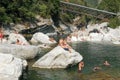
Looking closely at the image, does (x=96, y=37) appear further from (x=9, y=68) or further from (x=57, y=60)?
(x=9, y=68)

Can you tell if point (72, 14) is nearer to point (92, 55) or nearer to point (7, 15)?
point (7, 15)

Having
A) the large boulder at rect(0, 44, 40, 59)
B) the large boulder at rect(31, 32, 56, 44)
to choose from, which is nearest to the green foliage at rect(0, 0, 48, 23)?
the large boulder at rect(31, 32, 56, 44)

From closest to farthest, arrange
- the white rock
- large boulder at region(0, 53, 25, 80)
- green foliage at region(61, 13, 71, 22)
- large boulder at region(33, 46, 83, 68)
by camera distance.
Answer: large boulder at region(0, 53, 25, 80) < large boulder at region(33, 46, 83, 68) < the white rock < green foliage at region(61, 13, 71, 22)

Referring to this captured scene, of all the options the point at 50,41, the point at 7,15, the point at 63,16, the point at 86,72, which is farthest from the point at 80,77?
the point at 63,16

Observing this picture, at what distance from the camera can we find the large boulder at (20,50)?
1452 inches

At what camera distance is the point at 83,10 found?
10450 centimetres

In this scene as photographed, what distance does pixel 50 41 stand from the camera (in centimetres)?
6631

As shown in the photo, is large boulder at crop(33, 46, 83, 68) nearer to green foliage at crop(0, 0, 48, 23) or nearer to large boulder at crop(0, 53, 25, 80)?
large boulder at crop(0, 53, 25, 80)

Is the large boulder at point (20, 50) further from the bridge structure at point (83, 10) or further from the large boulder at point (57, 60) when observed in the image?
the bridge structure at point (83, 10)

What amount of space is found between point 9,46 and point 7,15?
37559 mm

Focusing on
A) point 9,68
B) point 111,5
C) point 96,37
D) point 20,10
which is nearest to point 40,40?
point 20,10

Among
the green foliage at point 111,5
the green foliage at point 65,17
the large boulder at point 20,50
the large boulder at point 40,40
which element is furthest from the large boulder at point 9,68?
the green foliage at point 111,5

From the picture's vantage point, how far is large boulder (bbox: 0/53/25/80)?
25875 mm

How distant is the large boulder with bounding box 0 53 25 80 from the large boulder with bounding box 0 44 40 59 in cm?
921
